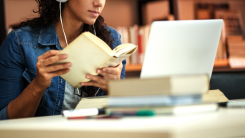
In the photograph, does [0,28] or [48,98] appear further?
[0,28]

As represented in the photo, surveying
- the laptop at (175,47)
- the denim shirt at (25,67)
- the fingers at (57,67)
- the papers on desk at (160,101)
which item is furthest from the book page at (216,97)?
the denim shirt at (25,67)

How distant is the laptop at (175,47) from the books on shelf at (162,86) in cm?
26

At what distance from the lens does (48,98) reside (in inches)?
45.4

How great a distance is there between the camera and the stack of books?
17.7 inches

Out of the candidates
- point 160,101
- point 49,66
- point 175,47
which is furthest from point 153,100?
point 49,66

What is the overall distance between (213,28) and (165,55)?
18cm

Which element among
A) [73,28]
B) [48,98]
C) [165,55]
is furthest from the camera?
[73,28]

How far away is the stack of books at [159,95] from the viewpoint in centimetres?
45

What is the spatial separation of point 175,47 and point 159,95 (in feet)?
0.97

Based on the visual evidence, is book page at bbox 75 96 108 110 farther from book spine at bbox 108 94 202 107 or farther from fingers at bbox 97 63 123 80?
book spine at bbox 108 94 202 107

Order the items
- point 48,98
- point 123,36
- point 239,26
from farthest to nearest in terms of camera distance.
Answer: point 239,26
point 123,36
point 48,98

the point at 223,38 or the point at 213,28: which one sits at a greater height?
the point at 213,28

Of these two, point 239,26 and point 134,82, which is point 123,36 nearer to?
point 239,26

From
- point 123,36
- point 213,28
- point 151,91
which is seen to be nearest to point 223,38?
point 123,36
